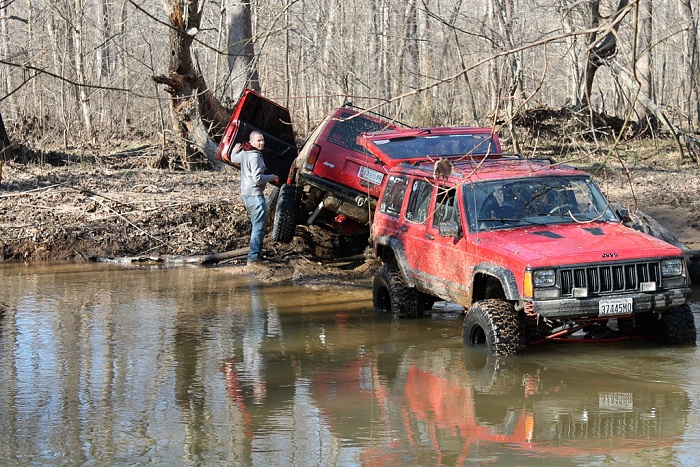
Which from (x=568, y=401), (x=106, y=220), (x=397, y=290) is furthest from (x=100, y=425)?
(x=106, y=220)

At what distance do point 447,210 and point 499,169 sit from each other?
2.37 feet

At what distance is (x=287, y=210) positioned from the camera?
14.1 metres

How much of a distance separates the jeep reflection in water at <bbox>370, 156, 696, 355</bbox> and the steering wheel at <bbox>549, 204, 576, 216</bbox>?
0.03 ft

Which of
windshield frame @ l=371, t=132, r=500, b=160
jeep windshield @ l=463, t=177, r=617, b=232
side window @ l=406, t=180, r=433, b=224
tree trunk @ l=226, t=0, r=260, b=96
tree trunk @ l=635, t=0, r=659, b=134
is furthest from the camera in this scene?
tree trunk @ l=635, t=0, r=659, b=134

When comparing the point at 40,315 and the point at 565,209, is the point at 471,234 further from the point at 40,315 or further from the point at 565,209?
the point at 40,315

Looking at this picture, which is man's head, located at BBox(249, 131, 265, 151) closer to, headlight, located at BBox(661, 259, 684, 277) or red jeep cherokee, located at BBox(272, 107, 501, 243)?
red jeep cherokee, located at BBox(272, 107, 501, 243)

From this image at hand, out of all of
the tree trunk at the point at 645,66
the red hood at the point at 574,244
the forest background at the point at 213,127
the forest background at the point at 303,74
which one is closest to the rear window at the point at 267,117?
the forest background at the point at 213,127

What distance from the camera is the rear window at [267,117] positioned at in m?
15.6

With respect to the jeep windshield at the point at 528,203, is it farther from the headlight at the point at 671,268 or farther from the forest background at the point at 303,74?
the forest background at the point at 303,74

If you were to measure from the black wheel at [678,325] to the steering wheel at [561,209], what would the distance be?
4.59ft

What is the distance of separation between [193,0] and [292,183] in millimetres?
6110

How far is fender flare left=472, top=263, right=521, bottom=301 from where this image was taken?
8.67 meters

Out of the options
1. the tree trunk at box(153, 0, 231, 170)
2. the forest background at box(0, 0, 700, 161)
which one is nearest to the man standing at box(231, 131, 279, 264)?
the tree trunk at box(153, 0, 231, 170)

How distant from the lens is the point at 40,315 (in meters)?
11.9
